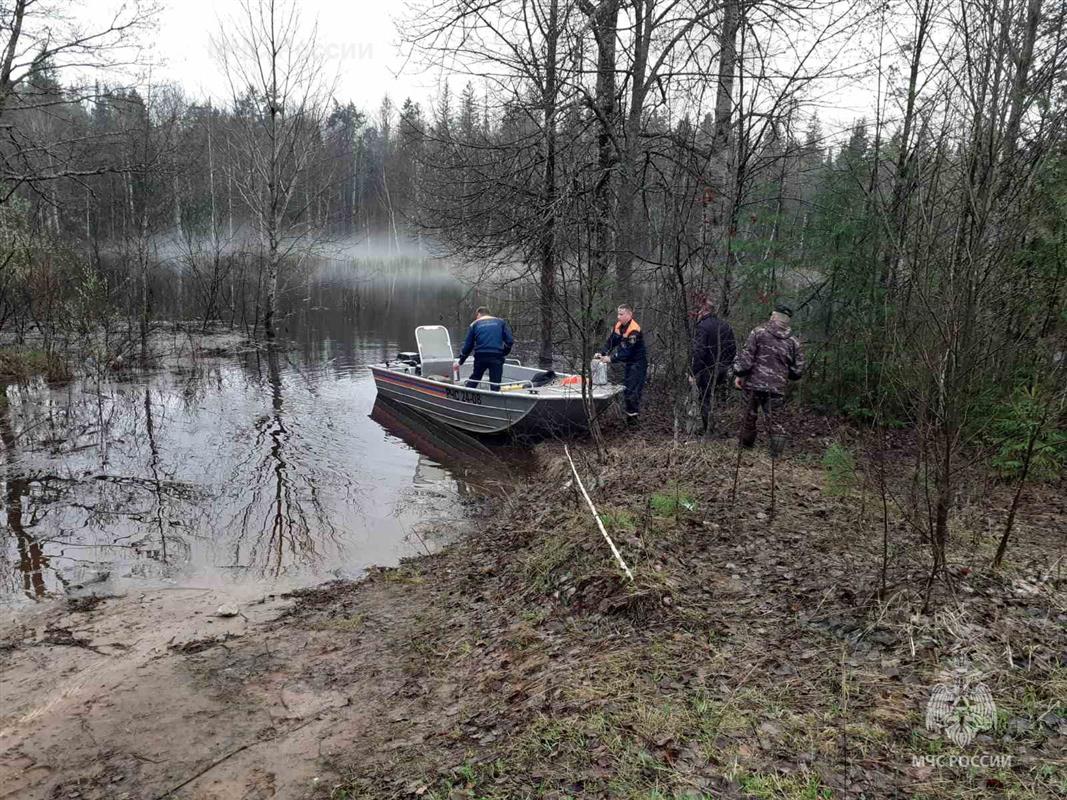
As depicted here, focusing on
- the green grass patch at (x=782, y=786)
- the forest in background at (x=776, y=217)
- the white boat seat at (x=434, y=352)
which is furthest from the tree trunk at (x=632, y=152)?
the green grass patch at (x=782, y=786)

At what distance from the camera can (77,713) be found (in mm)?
4320

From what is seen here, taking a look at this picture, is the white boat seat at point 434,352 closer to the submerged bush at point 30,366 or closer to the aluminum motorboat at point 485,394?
the aluminum motorboat at point 485,394

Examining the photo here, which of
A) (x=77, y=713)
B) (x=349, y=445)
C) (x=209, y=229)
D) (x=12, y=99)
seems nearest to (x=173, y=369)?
(x=12, y=99)

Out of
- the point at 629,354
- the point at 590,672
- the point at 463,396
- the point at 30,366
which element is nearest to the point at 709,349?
the point at 629,354

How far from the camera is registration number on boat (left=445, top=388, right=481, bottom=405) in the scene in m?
11.5

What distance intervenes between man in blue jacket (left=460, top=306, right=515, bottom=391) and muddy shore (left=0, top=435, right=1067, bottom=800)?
578 centimetres

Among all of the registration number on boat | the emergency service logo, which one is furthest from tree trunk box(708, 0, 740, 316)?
the emergency service logo

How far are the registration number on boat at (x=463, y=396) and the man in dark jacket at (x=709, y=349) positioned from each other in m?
3.89

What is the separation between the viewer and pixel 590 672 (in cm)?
400

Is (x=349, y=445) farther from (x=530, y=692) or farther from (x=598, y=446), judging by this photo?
(x=530, y=692)

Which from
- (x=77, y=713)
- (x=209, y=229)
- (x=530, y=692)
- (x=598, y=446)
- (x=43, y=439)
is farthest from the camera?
(x=209, y=229)

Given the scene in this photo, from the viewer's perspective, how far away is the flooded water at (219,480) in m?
7.07

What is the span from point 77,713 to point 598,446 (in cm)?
578

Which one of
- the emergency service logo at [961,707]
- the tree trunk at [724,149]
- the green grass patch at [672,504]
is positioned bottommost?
the green grass patch at [672,504]
